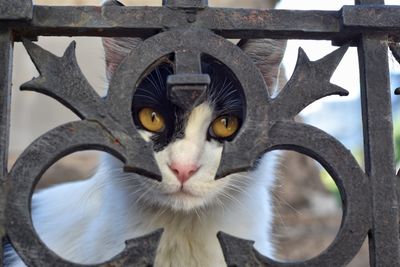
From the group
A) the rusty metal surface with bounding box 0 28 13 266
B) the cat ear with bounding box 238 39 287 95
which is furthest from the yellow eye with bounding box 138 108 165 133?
the rusty metal surface with bounding box 0 28 13 266

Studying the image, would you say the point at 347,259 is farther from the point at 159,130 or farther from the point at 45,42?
the point at 45,42

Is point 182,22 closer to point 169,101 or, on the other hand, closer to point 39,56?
point 39,56

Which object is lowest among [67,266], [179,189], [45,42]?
[67,266]

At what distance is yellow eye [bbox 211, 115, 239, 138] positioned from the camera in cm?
202

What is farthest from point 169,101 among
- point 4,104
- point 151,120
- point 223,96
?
point 4,104

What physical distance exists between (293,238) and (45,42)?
1791 mm

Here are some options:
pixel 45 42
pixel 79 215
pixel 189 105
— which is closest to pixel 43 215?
pixel 79 215

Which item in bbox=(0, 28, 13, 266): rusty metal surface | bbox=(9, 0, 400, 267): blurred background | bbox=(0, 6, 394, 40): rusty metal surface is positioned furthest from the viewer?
bbox=(9, 0, 400, 267): blurred background

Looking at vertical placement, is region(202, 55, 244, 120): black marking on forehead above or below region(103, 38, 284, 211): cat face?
above

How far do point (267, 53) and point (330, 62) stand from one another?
0.64 meters

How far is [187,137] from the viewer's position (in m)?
1.92

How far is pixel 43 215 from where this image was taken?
280cm

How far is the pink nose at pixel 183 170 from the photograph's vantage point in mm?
1813

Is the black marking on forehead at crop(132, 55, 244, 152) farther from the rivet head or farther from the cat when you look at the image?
the rivet head
